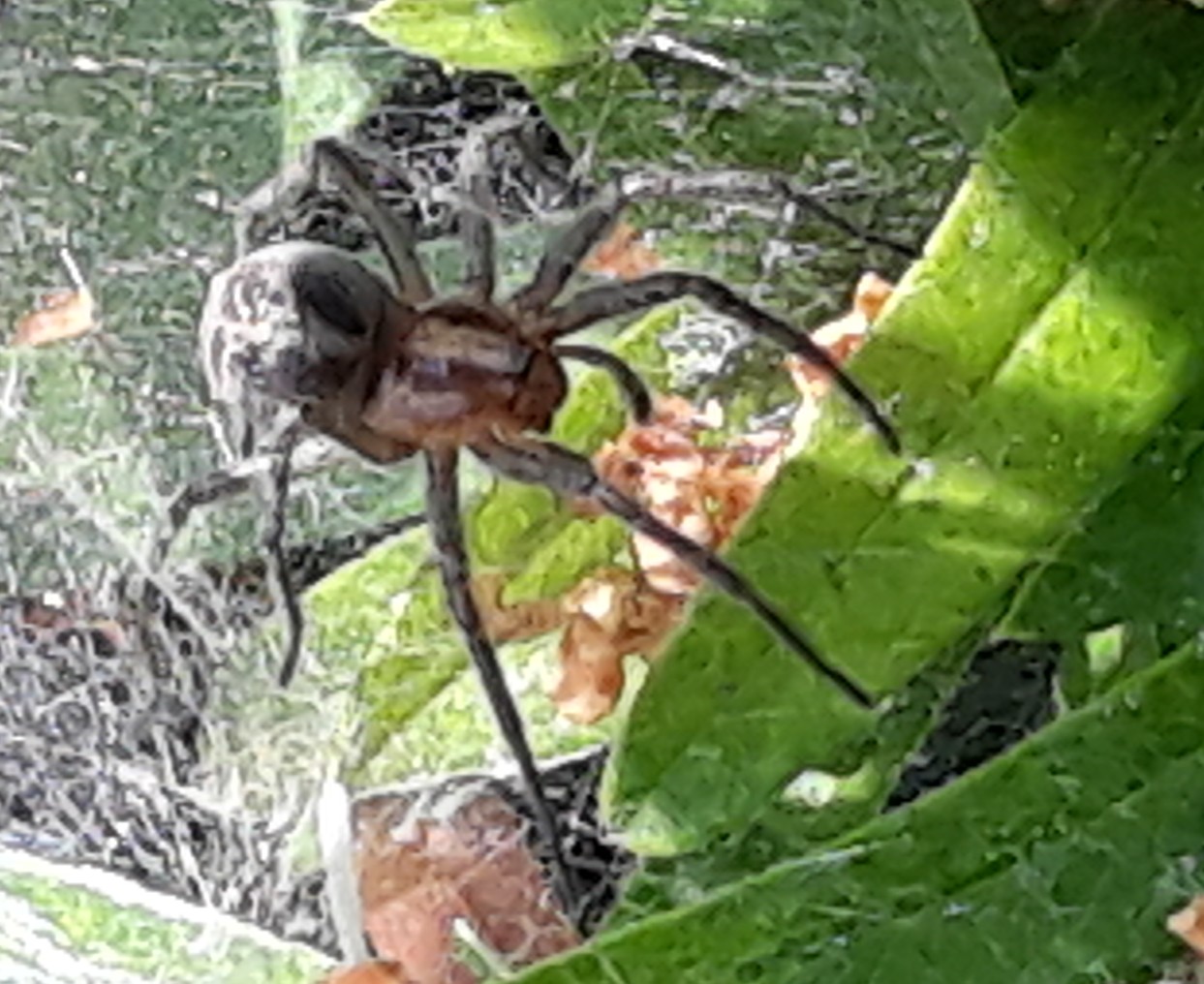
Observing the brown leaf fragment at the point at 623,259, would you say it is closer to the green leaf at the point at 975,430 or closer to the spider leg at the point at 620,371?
the spider leg at the point at 620,371

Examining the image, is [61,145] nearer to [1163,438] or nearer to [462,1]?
[462,1]

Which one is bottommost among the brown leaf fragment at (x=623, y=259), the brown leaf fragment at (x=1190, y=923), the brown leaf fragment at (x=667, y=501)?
the brown leaf fragment at (x=1190, y=923)

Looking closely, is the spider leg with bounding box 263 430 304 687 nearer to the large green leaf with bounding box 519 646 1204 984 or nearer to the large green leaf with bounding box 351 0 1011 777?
the large green leaf with bounding box 351 0 1011 777

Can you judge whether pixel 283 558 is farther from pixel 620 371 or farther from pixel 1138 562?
pixel 1138 562

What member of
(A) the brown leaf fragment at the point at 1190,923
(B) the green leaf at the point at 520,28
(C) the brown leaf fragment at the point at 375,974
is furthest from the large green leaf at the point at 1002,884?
(B) the green leaf at the point at 520,28

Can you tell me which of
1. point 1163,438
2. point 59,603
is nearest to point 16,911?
point 59,603

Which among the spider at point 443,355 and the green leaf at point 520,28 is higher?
the green leaf at point 520,28
